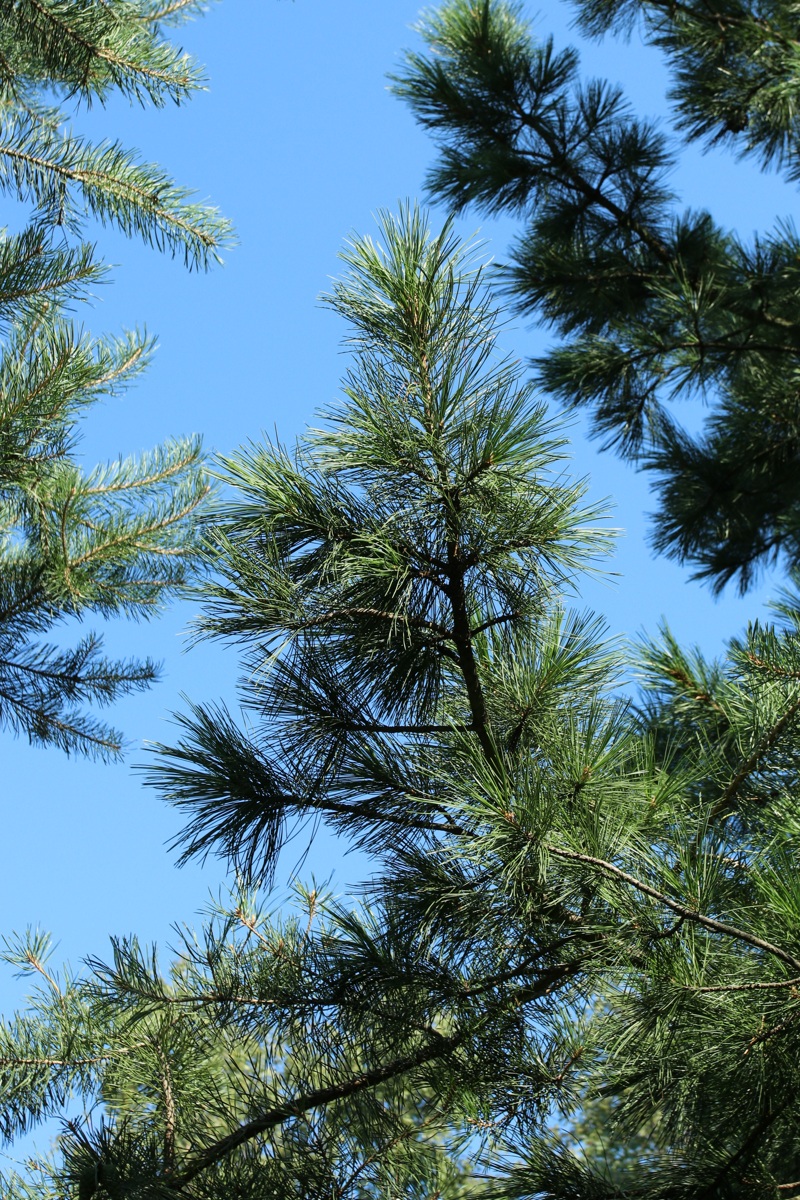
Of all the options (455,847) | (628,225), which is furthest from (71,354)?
(628,225)

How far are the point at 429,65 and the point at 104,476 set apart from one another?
11.2 ft

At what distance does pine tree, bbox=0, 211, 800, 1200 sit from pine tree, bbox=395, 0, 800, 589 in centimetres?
356

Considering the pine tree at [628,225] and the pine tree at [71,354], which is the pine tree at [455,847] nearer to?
the pine tree at [71,354]

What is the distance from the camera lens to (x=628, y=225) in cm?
588

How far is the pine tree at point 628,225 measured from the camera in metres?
5.39

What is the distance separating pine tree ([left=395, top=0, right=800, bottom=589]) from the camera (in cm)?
539

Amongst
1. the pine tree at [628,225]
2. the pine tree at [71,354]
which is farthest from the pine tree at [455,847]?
the pine tree at [628,225]

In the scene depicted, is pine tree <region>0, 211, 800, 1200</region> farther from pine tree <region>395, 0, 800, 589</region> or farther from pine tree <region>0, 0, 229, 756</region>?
pine tree <region>395, 0, 800, 589</region>

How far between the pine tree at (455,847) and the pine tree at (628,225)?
3.56m

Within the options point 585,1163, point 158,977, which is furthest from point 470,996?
point 158,977

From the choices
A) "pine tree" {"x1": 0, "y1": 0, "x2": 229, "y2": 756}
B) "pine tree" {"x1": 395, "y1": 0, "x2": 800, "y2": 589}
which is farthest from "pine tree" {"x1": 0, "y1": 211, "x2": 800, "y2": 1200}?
"pine tree" {"x1": 395, "y1": 0, "x2": 800, "y2": 589}

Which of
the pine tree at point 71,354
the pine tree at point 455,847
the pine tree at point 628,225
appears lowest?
the pine tree at point 455,847

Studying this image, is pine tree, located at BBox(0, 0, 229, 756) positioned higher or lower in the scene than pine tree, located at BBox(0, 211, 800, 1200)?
higher

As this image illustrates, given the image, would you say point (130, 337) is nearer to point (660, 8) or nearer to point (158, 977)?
point (158, 977)
